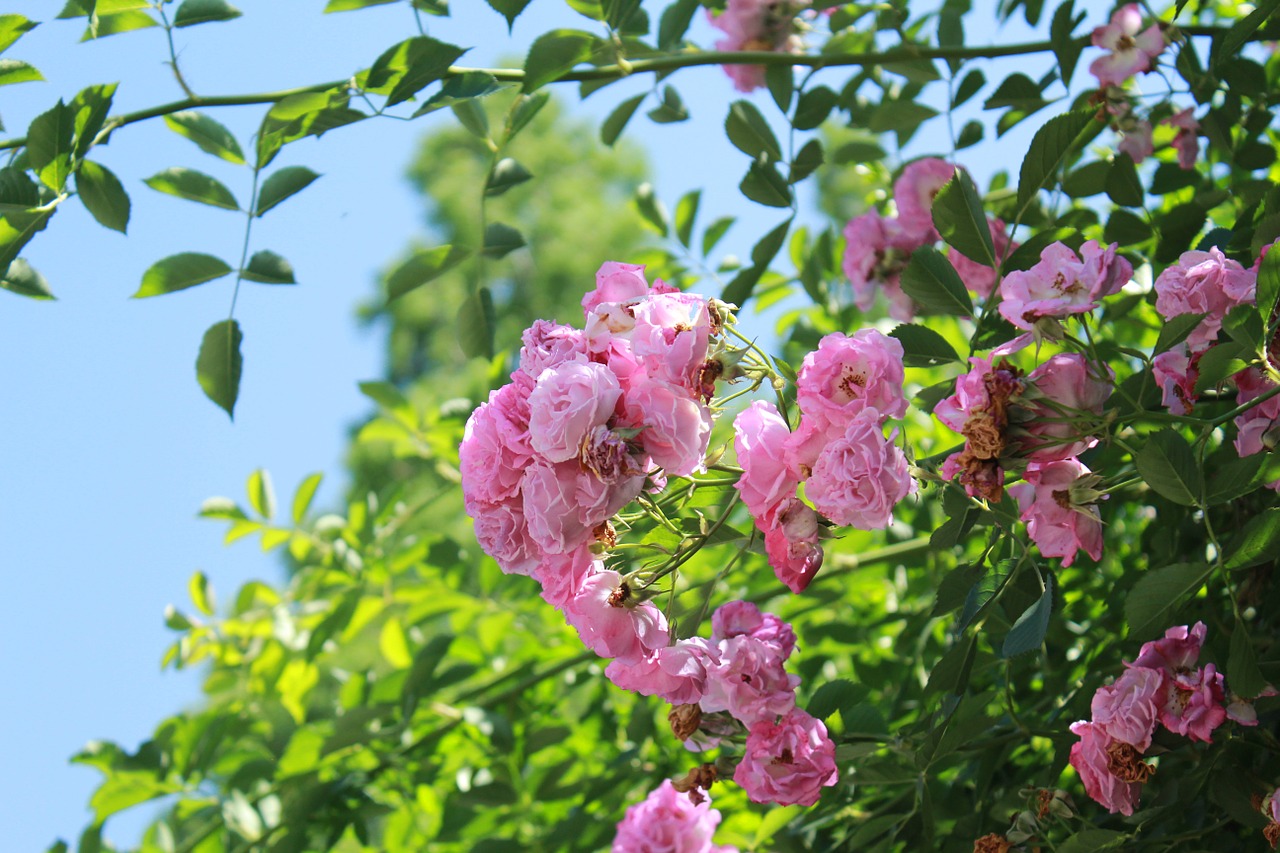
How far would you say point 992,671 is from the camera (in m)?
1.00

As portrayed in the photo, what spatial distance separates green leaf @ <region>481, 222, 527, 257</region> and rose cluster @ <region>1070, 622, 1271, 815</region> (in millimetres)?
614

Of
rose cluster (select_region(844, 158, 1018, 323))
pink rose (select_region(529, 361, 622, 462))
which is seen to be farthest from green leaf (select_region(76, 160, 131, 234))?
rose cluster (select_region(844, 158, 1018, 323))

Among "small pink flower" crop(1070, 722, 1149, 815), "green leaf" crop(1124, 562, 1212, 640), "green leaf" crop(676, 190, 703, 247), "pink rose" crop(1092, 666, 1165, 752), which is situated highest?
"green leaf" crop(1124, 562, 1212, 640)

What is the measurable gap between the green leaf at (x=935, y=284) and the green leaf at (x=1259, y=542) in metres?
0.20

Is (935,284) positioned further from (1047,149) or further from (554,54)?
(554,54)

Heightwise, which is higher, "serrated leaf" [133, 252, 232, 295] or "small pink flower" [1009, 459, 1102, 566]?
"small pink flower" [1009, 459, 1102, 566]

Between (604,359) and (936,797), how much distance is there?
0.56 m

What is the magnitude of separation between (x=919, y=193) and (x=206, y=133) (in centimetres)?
66

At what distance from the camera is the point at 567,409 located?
59cm

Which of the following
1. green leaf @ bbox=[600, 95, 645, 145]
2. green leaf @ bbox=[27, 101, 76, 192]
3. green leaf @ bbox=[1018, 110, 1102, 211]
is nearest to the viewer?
green leaf @ bbox=[1018, 110, 1102, 211]

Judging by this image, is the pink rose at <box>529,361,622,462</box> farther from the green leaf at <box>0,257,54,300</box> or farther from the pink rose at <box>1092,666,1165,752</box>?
the green leaf at <box>0,257,54,300</box>

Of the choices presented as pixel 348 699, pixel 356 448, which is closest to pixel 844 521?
pixel 348 699

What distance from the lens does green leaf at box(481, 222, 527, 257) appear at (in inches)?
40.9

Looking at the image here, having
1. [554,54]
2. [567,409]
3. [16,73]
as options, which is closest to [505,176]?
[554,54]
